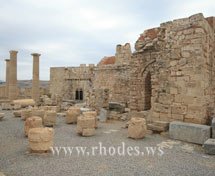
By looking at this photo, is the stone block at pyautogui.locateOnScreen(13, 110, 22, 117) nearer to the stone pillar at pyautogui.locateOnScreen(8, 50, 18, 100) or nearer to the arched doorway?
the arched doorway

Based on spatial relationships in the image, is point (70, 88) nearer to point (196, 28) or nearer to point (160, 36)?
point (160, 36)

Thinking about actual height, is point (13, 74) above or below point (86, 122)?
above

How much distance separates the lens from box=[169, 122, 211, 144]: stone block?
17.6 ft

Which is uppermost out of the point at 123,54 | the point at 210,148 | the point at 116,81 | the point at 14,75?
the point at 123,54

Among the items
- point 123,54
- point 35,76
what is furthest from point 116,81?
point 35,76

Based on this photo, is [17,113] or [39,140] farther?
[17,113]

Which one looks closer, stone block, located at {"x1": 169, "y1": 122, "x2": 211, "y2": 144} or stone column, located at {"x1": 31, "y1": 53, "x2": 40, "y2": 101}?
stone block, located at {"x1": 169, "y1": 122, "x2": 211, "y2": 144}

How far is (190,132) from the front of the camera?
565 cm

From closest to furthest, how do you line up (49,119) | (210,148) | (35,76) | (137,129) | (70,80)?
1. (210,148)
2. (137,129)
3. (49,119)
4. (35,76)
5. (70,80)

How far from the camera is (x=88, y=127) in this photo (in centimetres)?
688

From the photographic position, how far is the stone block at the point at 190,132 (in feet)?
17.6

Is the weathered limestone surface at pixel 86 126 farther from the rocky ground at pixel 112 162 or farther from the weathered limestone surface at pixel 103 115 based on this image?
the weathered limestone surface at pixel 103 115

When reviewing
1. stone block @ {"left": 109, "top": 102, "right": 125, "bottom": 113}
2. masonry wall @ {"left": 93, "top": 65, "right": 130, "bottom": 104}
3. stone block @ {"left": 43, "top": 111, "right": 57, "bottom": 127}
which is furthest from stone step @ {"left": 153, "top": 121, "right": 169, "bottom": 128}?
masonry wall @ {"left": 93, "top": 65, "right": 130, "bottom": 104}

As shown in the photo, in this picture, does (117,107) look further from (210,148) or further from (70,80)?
(70,80)
